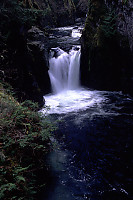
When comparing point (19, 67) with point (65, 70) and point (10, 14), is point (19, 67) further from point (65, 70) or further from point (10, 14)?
point (65, 70)

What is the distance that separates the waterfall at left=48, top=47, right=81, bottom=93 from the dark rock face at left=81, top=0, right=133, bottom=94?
3.42 ft

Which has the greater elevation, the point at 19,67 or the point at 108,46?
the point at 108,46

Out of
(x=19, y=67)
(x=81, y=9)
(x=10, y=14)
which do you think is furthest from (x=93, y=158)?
(x=81, y=9)

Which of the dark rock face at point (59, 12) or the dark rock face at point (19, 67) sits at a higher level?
the dark rock face at point (59, 12)

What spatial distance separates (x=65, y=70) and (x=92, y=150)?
9.84m

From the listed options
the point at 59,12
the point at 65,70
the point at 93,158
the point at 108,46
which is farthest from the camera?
the point at 59,12

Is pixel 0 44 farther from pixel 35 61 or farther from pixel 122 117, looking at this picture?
pixel 122 117

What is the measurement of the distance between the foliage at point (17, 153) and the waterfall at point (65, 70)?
391 inches

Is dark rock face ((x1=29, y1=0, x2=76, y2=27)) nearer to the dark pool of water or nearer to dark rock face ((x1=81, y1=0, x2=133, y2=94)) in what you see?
dark rock face ((x1=81, y1=0, x2=133, y2=94))

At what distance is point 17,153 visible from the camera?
290 cm

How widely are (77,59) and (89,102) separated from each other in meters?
5.34

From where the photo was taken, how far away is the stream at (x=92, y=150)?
3500mm

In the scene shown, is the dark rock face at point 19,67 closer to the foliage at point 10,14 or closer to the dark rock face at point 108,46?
the foliage at point 10,14

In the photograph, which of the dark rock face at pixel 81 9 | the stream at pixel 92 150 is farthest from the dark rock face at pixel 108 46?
the dark rock face at pixel 81 9
